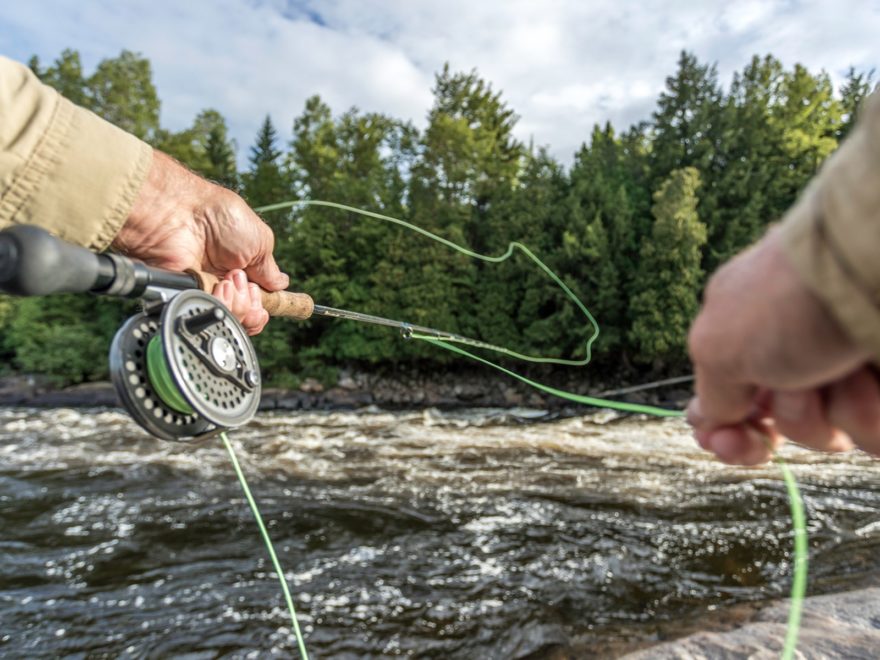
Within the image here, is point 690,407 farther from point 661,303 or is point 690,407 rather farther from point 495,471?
point 661,303

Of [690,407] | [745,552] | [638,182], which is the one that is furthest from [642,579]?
[638,182]

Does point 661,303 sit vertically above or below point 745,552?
above

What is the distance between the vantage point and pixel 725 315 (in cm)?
75

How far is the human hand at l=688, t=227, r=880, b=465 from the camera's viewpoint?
0.69 m

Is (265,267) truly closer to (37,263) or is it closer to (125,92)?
(37,263)

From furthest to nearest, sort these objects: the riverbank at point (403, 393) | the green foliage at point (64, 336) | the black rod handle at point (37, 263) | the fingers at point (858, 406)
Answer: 1. the green foliage at point (64, 336)
2. the riverbank at point (403, 393)
3. the black rod handle at point (37, 263)
4. the fingers at point (858, 406)

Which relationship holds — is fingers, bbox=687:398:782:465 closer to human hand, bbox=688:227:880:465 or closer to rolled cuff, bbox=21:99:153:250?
human hand, bbox=688:227:880:465

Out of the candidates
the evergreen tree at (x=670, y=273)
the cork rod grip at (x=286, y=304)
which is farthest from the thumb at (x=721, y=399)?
the evergreen tree at (x=670, y=273)

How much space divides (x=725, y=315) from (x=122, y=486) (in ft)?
27.1

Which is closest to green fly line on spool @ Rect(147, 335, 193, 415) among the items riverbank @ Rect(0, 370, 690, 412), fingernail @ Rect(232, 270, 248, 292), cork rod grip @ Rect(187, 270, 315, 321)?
fingernail @ Rect(232, 270, 248, 292)

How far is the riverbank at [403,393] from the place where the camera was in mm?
19108

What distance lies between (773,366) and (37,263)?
145 centimetres

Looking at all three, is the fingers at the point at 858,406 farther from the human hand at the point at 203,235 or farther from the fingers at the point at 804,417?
the human hand at the point at 203,235

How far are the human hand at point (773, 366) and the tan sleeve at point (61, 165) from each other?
1.67m
